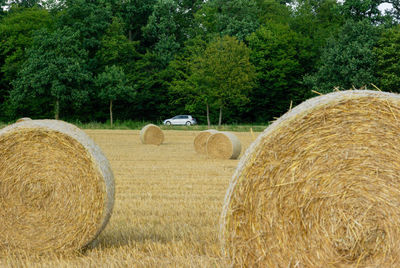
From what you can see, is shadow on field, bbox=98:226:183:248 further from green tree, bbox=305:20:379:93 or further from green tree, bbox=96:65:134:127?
green tree, bbox=96:65:134:127

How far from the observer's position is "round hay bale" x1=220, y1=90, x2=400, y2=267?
4121 mm

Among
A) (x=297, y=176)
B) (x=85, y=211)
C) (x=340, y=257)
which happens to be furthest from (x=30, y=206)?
(x=340, y=257)

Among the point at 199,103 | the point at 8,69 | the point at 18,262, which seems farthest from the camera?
the point at 199,103

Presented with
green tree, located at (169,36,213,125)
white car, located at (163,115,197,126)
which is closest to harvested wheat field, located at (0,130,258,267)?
green tree, located at (169,36,213,125)

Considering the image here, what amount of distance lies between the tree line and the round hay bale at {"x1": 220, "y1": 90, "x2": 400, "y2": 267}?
33.5 meters

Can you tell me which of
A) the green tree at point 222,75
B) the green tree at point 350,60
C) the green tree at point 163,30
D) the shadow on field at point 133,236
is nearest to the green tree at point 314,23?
the green tree at point 350,60

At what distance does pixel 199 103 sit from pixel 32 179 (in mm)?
39461

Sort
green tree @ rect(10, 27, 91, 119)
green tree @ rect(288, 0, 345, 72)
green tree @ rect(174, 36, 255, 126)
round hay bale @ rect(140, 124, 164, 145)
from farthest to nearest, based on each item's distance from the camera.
→ green tree @ rect(288, 0, 345, 72) → green tree @ rect(174, 36, 255, 126) → green tree @ rect(10, 27, 91, 119) → round hay bale @ rect(140, 124, 164, 145)

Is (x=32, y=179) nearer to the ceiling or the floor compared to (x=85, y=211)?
nearer to the ceiling

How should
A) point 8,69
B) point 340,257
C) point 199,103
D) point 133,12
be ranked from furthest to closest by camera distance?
point 133,12, point 199,103, point 8,69, point 340,257

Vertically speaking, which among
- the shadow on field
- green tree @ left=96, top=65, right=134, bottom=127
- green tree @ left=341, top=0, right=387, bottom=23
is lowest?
the shadow on field

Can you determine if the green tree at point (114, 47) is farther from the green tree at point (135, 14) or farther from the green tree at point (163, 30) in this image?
the green tree at point (135, 14)

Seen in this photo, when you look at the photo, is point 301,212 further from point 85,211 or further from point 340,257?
point 85,211

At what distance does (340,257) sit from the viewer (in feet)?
13.6
